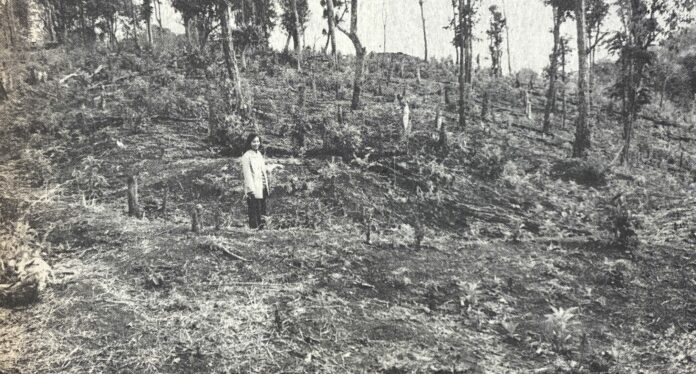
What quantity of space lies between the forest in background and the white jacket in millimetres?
811

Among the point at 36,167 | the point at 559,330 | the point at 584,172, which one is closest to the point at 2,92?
the point at 36,167

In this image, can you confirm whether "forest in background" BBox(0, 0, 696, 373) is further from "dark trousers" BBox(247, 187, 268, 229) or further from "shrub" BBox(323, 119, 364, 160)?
"dark trousers" BBox(247, 187, 268, 229)

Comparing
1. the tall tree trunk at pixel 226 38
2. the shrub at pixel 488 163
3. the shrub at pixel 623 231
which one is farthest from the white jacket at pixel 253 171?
the shrub at pixel 488 163

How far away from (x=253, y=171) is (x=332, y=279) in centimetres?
253

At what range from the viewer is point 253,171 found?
7.78 m

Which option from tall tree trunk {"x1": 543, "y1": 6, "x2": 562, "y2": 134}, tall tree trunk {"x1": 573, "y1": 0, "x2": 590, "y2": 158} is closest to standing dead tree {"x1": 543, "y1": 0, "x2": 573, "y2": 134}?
tall tree trunk {"x1": 543, "y1": 6, "x2": 562, "y2": 134}

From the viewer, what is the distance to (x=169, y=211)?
8891 mm

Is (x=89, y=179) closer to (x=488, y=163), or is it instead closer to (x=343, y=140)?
(x=343, y=140)

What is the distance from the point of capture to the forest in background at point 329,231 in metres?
4.91

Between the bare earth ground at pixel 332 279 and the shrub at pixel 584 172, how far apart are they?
1.91 m

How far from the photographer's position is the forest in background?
16.1ft

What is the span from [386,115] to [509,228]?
321 inches

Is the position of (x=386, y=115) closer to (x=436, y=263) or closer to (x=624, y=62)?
(x=624, y=62)

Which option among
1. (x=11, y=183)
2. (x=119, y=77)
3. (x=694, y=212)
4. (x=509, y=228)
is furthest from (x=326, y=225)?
(x=119, y=77)
